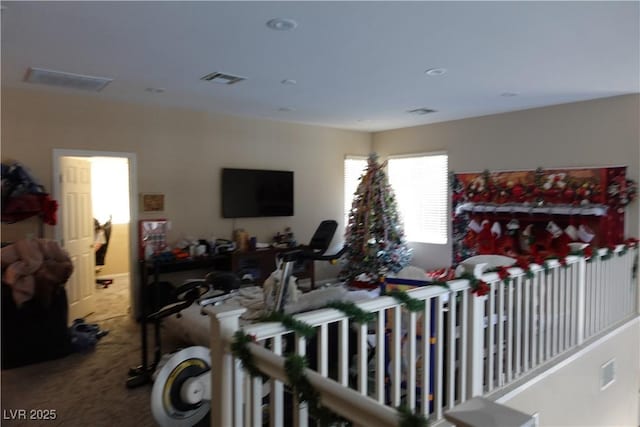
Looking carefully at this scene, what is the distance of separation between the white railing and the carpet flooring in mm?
1126

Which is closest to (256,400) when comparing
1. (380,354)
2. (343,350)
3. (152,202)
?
(343,350)

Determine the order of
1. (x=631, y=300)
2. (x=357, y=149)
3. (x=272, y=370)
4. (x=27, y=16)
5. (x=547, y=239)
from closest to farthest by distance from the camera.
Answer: (x=272, y=370), (x=27, y=16), (x=631, y=300), (x=547, y=239), (x=357, y=149)

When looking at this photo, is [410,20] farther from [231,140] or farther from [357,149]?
[357,149]

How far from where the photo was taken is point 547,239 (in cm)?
543

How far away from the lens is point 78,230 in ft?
16.8

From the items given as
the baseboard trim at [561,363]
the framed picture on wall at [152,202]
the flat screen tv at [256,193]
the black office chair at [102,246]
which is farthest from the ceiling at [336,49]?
the black office chair at [102,246]

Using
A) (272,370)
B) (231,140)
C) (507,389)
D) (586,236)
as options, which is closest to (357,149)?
(231,140)

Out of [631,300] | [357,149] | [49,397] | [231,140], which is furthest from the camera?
[357,149]

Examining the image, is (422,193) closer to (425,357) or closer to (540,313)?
(540,313)

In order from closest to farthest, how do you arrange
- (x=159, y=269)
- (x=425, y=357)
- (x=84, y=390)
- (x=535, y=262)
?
(x=425, y=357), (x=535, y=262), (x=84, y=390), (x=159, y=269)

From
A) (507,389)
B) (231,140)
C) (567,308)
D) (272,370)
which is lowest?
(507,389)

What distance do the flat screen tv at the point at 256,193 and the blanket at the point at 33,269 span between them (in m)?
2.25

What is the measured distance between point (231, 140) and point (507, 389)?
15.1ft

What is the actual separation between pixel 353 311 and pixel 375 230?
4.34 metres
